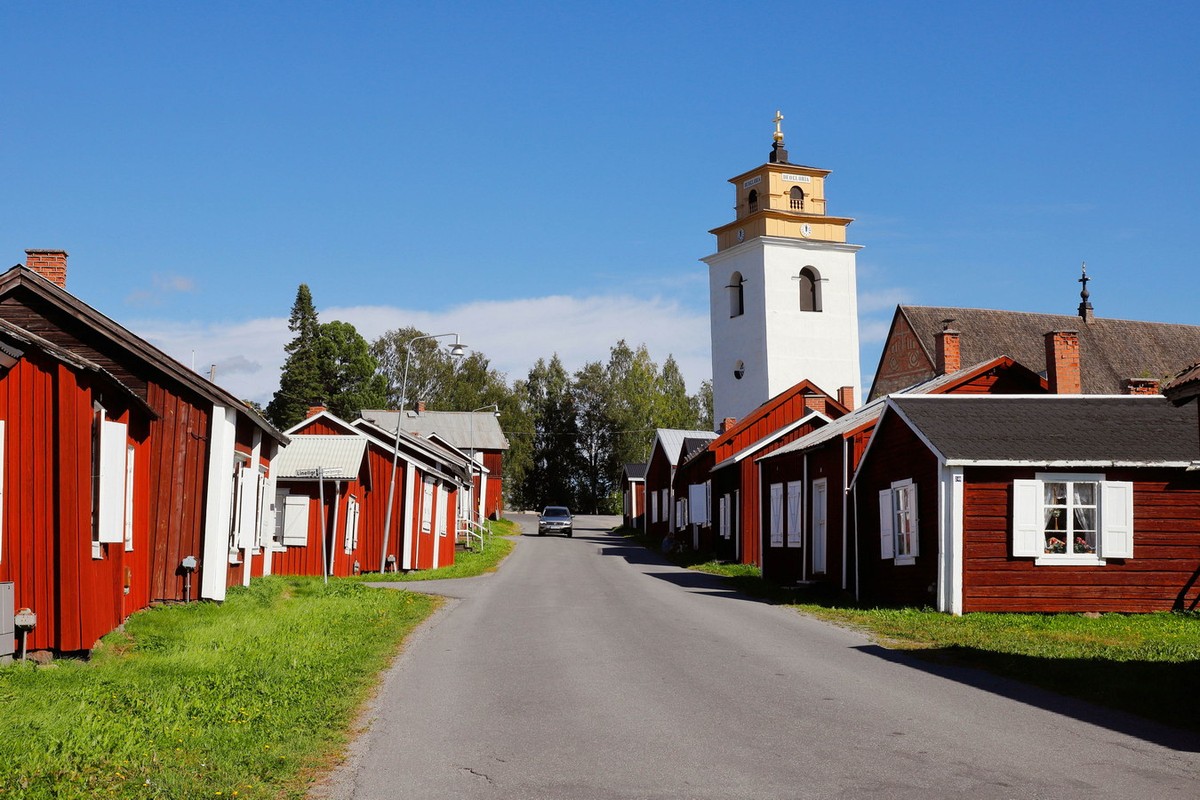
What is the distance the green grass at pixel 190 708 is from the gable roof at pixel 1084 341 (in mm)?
42845

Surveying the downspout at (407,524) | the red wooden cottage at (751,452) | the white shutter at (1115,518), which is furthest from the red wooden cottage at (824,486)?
the downspout at (407,524)

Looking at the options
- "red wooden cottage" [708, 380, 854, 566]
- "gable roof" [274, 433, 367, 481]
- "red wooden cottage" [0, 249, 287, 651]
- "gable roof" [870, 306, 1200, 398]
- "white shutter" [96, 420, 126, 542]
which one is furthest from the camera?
"gable roof" [870, 306, 1200, 398]

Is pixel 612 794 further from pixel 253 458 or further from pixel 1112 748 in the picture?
pixel 253 458

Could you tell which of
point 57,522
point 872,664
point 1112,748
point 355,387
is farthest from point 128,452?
point 355,387

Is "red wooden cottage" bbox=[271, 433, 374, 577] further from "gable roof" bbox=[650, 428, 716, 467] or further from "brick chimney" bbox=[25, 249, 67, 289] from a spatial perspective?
"gable roof" bbox=[650, 428, 716, 467]

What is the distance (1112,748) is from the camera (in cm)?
906

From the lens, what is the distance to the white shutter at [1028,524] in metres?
20.7

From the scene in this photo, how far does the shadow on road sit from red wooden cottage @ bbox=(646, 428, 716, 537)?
39.9m

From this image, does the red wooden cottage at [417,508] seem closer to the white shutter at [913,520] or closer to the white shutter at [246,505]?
the white shutter at [246,505]

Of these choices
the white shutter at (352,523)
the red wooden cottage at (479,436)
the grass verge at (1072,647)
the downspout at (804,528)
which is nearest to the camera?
the grass verge at (1072,647)

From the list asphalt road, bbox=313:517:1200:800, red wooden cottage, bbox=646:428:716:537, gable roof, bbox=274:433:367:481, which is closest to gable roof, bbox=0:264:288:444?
asphalt road, bbox=313:517:1200:800

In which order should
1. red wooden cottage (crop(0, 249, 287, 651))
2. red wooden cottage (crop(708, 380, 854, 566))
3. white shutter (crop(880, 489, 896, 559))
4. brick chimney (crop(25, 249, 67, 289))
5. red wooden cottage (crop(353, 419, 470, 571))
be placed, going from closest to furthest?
red wooden cottage (crop(0, 249, 287, 651)) → brick chimney (crop(25, 249, 67, 289)) → white shutter (crop(880, 489, 896, 559)) → red wooden cottage (crop(353, 419, 470, 571)) → red wooden cottage (crop(708, 380, 854, 566))

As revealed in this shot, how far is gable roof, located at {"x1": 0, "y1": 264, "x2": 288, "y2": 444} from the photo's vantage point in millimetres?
16406

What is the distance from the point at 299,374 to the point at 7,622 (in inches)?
3052
